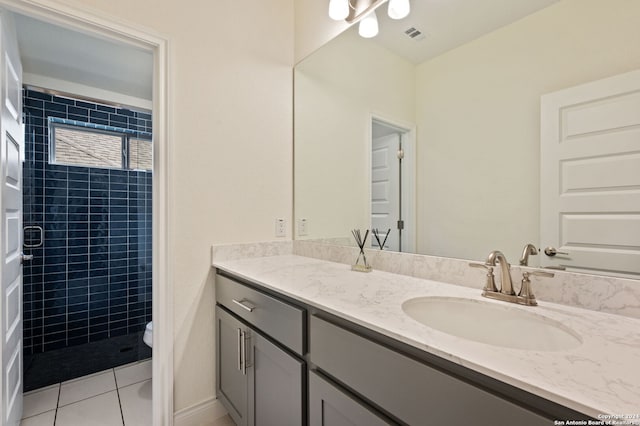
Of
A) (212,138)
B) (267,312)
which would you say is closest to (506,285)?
(267,312)

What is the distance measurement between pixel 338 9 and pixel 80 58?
6.54ft

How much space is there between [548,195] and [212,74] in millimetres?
1643

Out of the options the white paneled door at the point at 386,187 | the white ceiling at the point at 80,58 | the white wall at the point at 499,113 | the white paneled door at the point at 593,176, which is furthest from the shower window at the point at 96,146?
the white paneled door at the point at 593,176

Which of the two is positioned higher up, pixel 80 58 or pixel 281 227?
pixel 80 58

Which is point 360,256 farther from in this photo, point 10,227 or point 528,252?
point 10,227

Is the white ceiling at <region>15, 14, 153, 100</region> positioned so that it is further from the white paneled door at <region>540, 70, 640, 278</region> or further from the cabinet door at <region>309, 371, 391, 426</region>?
the white paneled door at <region>540, 70, 640, 278</region>

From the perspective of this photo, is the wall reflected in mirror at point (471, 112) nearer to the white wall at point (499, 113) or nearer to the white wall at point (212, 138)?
the white wall at point (499, 113)

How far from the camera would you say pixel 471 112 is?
1.17 metres

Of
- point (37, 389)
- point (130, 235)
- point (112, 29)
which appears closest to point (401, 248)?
point (112, 29)

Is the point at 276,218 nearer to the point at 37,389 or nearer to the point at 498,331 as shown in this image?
the point at 498,331

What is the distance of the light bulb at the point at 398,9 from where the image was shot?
1.39m

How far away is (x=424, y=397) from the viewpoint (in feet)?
2.09

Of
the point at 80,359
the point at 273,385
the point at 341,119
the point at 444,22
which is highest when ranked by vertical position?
the point at 444,22

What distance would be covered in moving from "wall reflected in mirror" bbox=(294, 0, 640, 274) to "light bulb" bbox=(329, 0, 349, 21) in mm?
98
